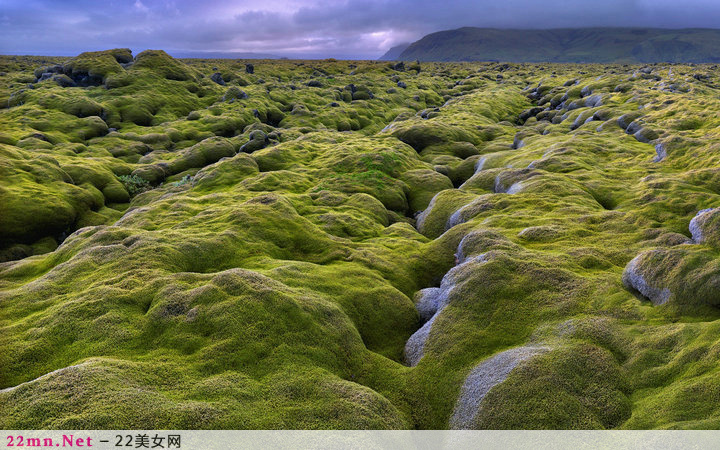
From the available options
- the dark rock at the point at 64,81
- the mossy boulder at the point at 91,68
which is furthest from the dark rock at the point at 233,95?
the dark rock at the point at 64,81

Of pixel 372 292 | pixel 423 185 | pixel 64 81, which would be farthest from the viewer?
pixel 64 81

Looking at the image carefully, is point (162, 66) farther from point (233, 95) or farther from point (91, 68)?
point (233, 95)

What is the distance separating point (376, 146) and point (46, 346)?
31770 mm

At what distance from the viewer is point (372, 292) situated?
51.8ft

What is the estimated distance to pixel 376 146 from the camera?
3906 centimetres

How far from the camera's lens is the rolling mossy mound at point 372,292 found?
9430mm

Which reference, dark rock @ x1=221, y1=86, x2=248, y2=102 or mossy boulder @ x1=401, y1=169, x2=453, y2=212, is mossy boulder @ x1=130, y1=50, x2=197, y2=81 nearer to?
dark rock @ x1=221, y1=86, x2=248, y2=102

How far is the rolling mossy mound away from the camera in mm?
9430

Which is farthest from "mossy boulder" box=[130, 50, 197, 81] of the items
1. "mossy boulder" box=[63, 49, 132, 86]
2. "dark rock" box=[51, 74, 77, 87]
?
"dark rock" box=[51, 74, 77, 87]

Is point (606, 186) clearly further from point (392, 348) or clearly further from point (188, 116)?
point (188, 116)

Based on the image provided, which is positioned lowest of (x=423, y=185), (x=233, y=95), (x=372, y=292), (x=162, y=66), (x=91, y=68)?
(x=372, y=292)

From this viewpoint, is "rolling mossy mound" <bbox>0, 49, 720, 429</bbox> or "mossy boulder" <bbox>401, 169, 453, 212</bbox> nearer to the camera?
"rolling mossy mound" <bbox>0, 49, 720, 429</bbox>

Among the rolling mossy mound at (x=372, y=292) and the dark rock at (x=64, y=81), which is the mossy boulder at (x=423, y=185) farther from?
the dark rock at (x=64, y=81)

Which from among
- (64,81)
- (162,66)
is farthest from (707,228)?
(64,81)
